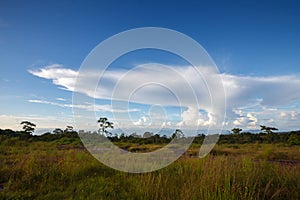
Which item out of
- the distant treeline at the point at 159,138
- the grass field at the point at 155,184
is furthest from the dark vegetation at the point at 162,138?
the grass field at the point at 155,184

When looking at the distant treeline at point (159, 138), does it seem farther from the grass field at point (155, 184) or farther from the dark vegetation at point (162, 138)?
the grass field at point (155, 184)

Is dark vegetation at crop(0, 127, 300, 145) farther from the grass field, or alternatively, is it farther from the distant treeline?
the grass field

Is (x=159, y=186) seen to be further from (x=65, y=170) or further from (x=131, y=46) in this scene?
(x=131, y=46)

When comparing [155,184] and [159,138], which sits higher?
[159,138]

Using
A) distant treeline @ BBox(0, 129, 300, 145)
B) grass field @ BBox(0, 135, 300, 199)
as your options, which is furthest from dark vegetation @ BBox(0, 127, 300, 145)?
grass field @ BBox(0, 135, 300, 199)

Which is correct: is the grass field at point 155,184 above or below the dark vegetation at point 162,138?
below

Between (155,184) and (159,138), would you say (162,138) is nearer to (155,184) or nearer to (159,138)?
(159,138)

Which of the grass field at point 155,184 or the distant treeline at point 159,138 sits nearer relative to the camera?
the grass field at point 155,184

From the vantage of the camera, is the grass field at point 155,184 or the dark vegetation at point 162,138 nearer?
the grass field at point 155,184

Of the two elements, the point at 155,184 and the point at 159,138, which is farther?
the point at 159,138

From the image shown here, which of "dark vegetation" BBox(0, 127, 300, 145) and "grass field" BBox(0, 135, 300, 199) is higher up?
"dark vegetation" BBox(0, 127, 300, 145)

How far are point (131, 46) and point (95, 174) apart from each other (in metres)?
4.14

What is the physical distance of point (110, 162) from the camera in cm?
837

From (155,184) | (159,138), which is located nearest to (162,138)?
(159,138)
